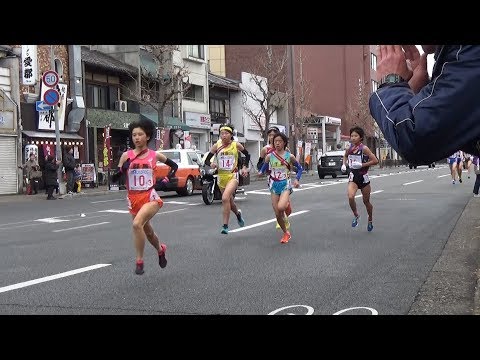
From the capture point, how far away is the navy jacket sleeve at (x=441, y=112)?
1419 mm

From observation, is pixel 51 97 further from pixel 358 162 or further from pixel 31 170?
pixel 358 162

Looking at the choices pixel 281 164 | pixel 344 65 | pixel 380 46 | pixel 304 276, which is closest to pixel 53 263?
pixel 304 276

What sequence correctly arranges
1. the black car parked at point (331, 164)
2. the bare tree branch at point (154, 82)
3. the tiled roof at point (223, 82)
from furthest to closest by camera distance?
the tiled roof at point (223, 82) → the black car parked at point (331, 164) → the bare tree branch at point (154, 82)

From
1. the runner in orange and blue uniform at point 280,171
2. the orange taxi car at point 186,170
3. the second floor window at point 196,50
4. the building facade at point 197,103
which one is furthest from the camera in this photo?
the building facade at point 197,103

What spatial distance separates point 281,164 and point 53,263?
4.50 metres

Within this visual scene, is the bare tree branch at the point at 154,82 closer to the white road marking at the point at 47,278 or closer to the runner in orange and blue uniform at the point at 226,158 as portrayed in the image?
the runner in orange and blue uniform at the point at 226,158

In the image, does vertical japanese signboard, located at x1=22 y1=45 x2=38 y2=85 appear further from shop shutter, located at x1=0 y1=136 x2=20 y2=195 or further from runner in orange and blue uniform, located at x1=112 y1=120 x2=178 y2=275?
runner in orange and blue uniform, located at x1=112 y1=120 x2=178 y2=275

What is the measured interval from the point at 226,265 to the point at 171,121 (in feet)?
110

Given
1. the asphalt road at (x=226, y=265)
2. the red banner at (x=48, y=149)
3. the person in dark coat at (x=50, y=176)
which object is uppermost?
the red banner at (x=48, y=149)

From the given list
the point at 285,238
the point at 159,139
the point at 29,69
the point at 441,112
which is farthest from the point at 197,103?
the point at 441,112

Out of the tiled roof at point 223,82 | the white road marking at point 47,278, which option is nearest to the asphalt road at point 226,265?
the white road marking at point 47,278

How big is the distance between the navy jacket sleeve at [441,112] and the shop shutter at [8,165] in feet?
92.0

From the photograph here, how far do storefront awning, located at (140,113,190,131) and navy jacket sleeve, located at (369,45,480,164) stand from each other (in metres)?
37.8
